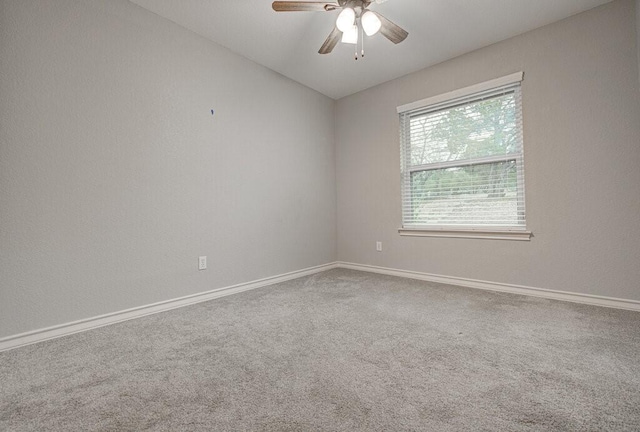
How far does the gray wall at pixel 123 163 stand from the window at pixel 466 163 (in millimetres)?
1611

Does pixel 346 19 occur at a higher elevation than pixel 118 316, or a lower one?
higher

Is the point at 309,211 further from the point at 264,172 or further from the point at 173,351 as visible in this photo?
the point at 173,351

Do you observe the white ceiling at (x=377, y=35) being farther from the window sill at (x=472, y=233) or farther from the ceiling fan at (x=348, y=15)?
the window sill at (x=472, y=233)

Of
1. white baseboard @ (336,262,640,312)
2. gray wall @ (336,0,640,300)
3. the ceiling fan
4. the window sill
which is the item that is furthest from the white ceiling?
white baseboard @ (336,262,640,312)

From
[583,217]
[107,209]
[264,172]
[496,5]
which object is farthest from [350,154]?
[107,209]

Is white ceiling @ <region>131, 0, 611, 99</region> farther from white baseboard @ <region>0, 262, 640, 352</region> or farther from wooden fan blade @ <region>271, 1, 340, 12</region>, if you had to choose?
white baseboard @ <region>0, 262, 640, 352</region>

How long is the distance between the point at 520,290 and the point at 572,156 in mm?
1242

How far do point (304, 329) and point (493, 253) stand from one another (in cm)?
205

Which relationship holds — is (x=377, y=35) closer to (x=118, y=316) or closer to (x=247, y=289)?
(x=247, y=289)

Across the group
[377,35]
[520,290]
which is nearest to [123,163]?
[377,35]

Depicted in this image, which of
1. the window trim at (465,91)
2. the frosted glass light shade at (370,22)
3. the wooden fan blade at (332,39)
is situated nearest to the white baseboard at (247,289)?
the window trim at (465,91)

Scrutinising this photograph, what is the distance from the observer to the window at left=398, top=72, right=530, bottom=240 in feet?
8.68

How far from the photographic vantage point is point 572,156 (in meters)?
2.34

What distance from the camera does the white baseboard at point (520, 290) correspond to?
216 cm
